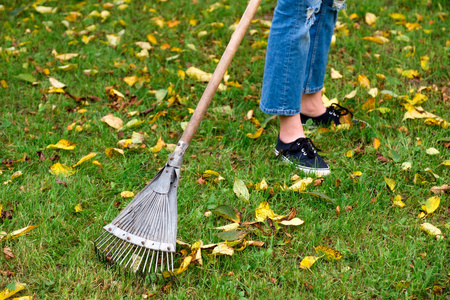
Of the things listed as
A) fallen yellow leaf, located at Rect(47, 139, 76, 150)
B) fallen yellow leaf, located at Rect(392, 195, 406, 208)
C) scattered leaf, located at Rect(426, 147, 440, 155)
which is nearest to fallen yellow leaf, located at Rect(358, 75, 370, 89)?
scattered leaf, located at Rect(426, 147, 440, 155)

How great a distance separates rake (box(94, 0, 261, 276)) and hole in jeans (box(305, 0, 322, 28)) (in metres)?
0.83

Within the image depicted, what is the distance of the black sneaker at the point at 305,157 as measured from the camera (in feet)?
7.60

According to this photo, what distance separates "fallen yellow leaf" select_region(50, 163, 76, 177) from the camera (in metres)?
2.32

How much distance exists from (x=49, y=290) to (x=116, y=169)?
0.80m

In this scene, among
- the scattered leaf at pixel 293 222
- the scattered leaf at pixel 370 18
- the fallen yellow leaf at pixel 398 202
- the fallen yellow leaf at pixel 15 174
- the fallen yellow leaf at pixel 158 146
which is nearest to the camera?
the scattered leaf at pixel 293 222

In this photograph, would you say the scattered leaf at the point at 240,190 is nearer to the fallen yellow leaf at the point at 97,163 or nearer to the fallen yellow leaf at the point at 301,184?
the fallen yellow leaf at the point at 301,184

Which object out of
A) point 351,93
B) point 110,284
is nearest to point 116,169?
point 110,284

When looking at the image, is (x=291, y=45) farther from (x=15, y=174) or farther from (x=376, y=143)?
(x=15, y=174)

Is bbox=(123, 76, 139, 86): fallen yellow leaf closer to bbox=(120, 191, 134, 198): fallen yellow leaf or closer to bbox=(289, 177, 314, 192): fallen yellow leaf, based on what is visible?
bbox=(120, 191, 134, 198): fallen yellow leaf

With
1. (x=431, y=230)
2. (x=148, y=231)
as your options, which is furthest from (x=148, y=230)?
(x=431, y=230)

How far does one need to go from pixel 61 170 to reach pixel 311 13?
148 centimetres

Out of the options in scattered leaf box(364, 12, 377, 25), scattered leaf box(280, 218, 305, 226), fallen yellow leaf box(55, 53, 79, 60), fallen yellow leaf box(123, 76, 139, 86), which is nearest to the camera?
scattered leaf box(280, 218, 305, 226)

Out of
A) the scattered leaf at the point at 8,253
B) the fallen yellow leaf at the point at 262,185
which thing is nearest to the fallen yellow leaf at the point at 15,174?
the scattered leaf at the point at 8,253

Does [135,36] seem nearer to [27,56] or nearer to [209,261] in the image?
[27,56]
